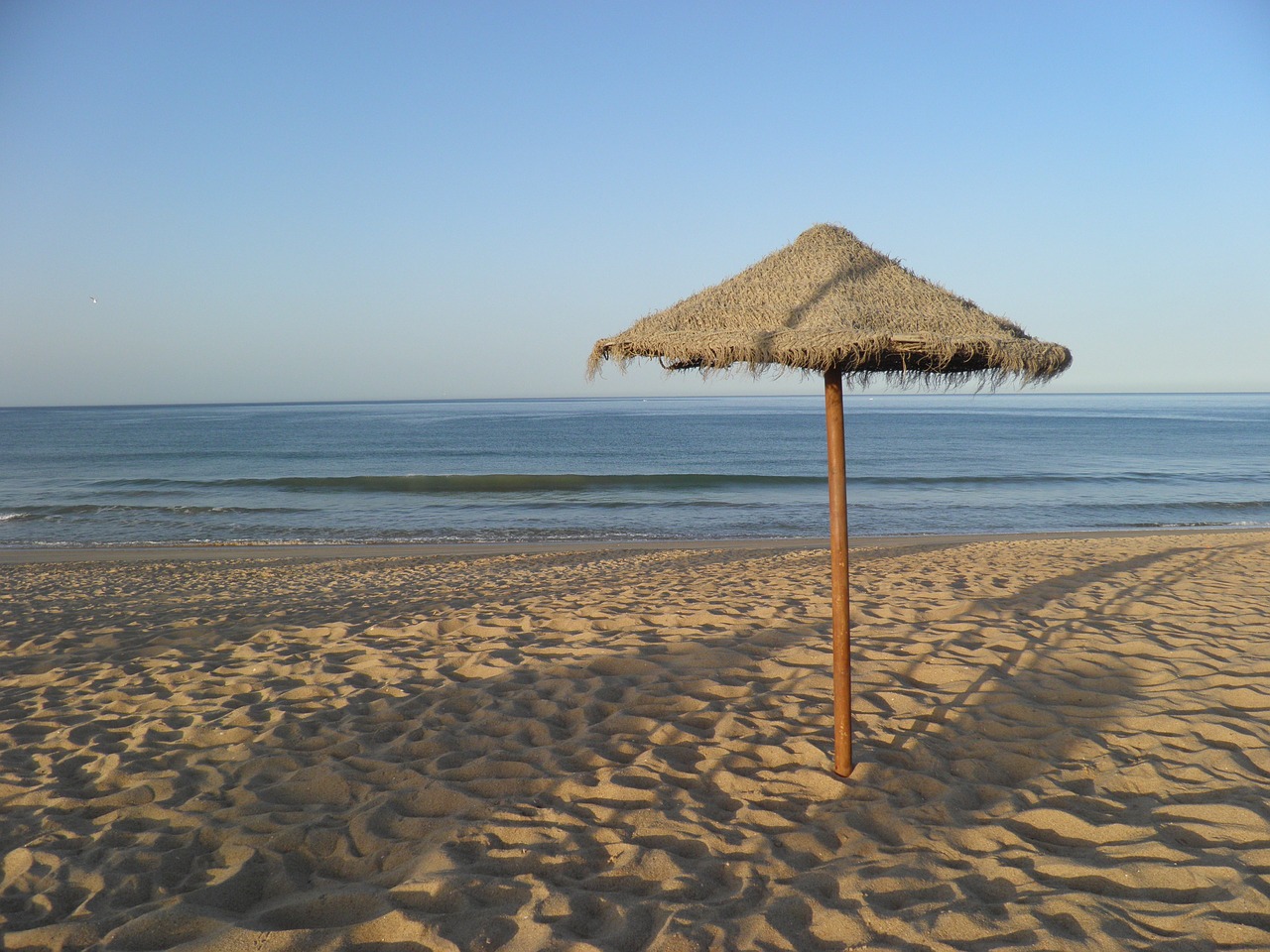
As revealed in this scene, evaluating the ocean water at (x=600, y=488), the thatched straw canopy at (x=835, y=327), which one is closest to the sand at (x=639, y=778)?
the thatched straw canopy at (x=835, y=327)

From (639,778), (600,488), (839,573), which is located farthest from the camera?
(600,488)

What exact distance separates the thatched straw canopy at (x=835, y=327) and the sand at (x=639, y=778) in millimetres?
1938

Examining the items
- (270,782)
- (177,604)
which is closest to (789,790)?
(270,782)

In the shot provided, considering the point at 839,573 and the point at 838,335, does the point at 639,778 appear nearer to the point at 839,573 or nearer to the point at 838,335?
the point at 839,573

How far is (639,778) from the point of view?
3.58m

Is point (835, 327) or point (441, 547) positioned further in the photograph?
point (441, 547)

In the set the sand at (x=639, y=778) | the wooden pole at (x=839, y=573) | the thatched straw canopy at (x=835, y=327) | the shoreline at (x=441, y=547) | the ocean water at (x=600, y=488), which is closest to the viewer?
the sand at (x=639, y=778)

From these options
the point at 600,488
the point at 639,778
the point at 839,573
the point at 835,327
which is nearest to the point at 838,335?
the point at 835,327

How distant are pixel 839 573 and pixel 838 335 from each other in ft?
3.56

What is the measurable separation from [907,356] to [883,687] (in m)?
2.36

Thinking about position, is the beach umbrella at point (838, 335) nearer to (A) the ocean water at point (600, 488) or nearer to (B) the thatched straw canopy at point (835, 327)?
(B) the thatched straw canopy at point (835, 327)

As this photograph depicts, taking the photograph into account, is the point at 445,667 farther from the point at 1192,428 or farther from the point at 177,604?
the point at 1192,428

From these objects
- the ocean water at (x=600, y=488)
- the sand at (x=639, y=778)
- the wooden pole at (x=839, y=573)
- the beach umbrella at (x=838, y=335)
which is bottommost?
the ocean water at (x=600, y=488)

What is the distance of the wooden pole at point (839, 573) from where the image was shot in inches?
127
